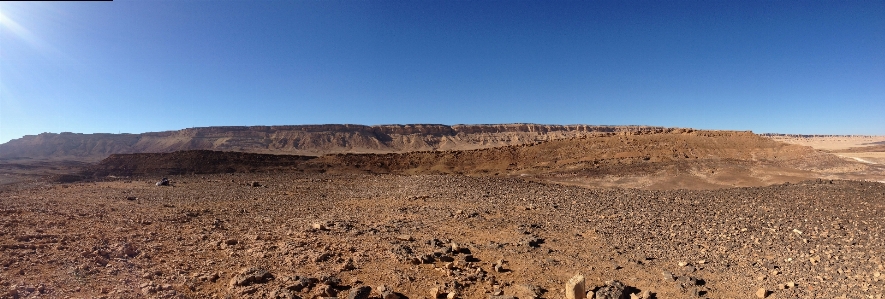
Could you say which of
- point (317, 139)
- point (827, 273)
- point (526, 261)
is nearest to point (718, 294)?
point (827, 273)

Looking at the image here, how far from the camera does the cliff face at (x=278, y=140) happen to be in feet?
344

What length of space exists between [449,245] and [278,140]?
109m

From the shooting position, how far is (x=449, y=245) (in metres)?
9.28

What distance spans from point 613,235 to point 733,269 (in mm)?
2872

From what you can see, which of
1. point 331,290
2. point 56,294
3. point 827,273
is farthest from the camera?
point 827,273

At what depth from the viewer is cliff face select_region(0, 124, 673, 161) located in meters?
105

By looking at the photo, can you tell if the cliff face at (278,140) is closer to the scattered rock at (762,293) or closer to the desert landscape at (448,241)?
the desert landscape at (448,241)

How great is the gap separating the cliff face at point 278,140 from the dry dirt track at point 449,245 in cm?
8787

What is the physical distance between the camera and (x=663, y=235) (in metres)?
10.3

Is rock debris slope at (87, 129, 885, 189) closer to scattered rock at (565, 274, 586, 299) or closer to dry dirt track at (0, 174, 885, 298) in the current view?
dry dirt track at (0, 174, 885, 298)

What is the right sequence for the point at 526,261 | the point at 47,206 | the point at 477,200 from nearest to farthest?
the point at 526,261 < the point at 47,206 < the point at 477,200

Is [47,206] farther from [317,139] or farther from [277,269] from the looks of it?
[317,139]

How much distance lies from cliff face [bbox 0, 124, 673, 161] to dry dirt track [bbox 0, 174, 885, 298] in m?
87.9

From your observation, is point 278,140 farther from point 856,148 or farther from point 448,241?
point 856,148
